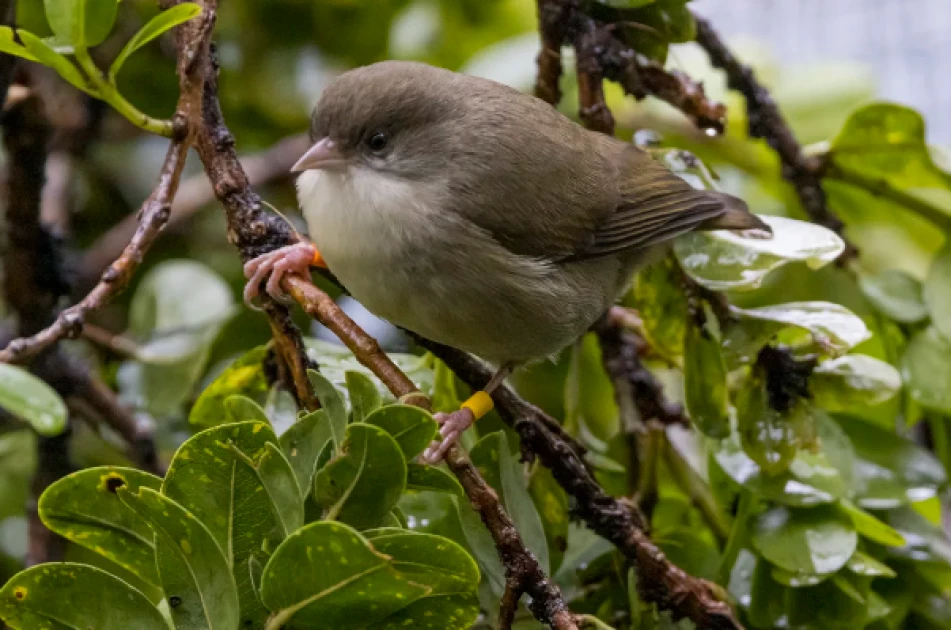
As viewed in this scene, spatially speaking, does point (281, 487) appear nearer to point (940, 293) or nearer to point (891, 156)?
point (940, 293)

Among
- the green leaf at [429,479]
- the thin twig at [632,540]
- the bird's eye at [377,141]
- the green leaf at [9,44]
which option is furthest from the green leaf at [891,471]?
the green leaf at [9,44]

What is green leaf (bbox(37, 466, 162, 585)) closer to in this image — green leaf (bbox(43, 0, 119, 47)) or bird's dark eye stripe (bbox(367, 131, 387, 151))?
green leaf (bbox(43, 0, 119, 47))

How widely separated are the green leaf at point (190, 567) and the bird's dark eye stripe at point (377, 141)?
1.02 metres

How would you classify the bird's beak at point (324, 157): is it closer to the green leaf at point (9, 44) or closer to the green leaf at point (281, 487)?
the green leaf at point (9, 44)

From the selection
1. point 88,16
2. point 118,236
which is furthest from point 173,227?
point 88,16

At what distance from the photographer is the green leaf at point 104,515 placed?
1.02 metres

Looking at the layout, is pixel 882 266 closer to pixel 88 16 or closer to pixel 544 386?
pixel 544 386

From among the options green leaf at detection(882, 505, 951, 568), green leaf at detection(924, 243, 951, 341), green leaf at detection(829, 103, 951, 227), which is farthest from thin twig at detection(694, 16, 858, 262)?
green leaf at detection(882, 505, 951, 568)

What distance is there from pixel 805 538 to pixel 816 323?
0.34m

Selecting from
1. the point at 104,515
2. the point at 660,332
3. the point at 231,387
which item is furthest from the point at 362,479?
the point at 660,332

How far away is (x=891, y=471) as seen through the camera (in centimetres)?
173

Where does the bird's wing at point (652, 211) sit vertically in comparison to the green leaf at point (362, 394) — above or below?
below

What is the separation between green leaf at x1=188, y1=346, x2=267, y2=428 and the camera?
1536 millimetres

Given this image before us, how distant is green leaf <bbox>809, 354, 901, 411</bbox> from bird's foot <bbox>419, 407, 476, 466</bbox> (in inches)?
22.8
